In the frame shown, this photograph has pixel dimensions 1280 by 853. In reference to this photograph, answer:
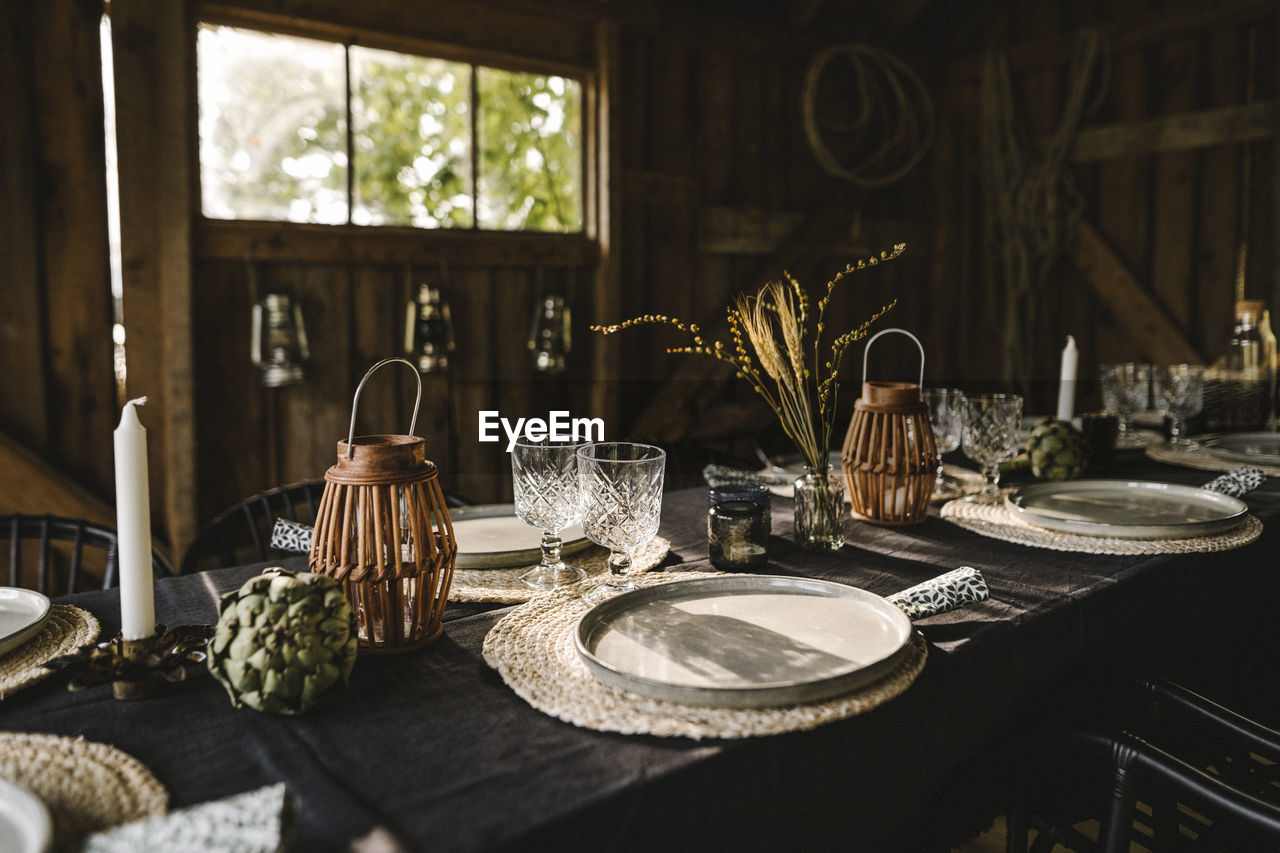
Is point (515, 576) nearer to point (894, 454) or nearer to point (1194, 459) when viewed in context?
point (894, 454)

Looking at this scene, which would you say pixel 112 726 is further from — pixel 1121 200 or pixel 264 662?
pixel 1121 200

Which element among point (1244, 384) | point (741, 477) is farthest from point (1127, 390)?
point (741, 477)

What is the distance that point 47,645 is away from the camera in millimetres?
1021

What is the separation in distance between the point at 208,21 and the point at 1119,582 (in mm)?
3043

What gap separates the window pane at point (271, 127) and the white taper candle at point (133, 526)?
2.32 metres

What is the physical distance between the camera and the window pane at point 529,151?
346 cm

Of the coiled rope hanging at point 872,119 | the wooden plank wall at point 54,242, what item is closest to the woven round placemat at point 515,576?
the wooden plank wall at point 54,242

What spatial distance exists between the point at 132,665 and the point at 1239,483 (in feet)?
6.34

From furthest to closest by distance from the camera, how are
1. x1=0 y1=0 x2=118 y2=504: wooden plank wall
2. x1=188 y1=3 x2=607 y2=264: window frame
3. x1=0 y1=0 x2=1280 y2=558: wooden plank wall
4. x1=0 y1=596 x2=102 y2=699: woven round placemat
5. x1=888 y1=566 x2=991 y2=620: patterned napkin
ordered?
x1=188 y1=3 x2=607 y2=264: window frame, x1=0 y1=0 x2=1280 y2=558: wooden plank wall, x1=0 y1=0 x2=118 y2=504: wooden plank wall, x1=888 y1=566 x2=991 y2=620: patterned napkin, x1=0 y1=596 x2=102 y2=699: woven round placemat

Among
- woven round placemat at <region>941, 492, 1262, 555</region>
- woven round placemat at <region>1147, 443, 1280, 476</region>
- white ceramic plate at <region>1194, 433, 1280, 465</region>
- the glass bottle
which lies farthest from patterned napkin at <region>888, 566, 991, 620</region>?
the glass bottle

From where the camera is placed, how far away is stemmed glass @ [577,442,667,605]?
116 cm

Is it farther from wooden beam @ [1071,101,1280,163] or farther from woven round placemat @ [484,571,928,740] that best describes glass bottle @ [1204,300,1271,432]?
woven round placemat @ [484,571,928,740]

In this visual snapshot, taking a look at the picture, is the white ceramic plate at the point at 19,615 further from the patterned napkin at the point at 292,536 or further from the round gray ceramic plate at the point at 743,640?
the round gray ceramic plate at the point at 743,640

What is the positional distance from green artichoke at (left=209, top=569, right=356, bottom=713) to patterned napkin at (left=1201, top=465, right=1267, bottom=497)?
168 centimetres
